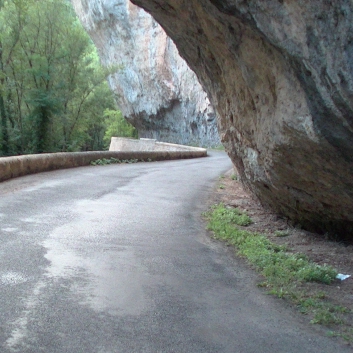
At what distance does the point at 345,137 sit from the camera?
220 inches

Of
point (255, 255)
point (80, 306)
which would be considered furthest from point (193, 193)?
point (80, 306)

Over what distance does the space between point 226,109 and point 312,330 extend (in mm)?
5380

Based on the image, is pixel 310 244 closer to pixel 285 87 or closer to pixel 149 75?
pixel 285 87

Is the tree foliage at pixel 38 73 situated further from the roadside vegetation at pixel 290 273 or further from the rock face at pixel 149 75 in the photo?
the roadside vegetation at pixel 290 273

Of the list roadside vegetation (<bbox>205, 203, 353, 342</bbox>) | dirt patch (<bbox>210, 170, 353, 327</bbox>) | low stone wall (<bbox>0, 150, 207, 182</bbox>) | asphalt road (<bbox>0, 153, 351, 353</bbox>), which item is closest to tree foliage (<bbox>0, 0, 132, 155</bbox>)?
low stone wall (<bbox>0, 150, 207, 182</bbox>)

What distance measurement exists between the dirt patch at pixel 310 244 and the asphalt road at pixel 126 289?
82 centimetres

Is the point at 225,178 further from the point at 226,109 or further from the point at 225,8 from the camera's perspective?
the point at 225,8

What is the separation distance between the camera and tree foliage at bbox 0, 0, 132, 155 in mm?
24578

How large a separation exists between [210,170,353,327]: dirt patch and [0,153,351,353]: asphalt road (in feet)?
2.68

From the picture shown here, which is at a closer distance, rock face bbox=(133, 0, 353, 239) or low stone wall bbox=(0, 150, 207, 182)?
rock face bbox=(133, 0, 353, 239)

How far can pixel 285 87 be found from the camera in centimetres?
607

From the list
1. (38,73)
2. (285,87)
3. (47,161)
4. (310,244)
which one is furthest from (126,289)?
(38,73)

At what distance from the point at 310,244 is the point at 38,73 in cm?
1993

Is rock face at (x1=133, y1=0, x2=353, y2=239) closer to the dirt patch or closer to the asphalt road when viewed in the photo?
the dirt patch
